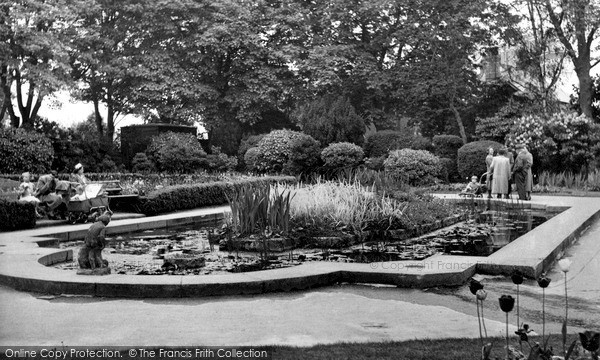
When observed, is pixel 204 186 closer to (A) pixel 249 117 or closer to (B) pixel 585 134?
(A) pixel 249 117

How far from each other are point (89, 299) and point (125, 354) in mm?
2295

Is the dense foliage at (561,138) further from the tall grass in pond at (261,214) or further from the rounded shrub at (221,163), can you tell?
the tall grass in pond at (261,214)

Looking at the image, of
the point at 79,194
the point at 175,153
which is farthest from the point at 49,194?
the point at 175,153

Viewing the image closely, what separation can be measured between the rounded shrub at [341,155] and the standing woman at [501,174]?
25.7 feet

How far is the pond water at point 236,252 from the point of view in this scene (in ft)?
26.2

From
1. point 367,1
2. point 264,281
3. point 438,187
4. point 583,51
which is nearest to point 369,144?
point 438,187

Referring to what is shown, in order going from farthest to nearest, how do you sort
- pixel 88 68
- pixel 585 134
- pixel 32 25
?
pixel 88 68, pixel 585 134, pixel 32 25

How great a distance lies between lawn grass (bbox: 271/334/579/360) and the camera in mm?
4098

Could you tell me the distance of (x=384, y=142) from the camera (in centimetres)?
2838

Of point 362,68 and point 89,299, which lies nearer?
point 89,299

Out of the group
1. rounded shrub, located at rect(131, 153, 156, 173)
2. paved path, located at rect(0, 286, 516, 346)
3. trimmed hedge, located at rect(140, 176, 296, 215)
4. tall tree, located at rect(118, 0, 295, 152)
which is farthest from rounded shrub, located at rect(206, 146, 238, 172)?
paved path, located at rect(0, 286, 516, 346)

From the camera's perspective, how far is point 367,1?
32.2 m

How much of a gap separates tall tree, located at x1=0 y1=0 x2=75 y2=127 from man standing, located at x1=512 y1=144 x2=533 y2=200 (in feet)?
54.3

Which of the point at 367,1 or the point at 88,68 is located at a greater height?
the point at 367,1
